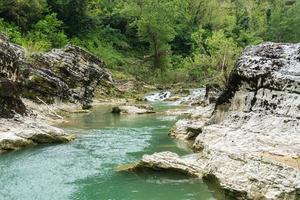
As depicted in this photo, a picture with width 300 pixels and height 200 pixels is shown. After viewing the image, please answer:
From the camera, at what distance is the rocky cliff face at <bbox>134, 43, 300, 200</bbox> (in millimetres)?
12539

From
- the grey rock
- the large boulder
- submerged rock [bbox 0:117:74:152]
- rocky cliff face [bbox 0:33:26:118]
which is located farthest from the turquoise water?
the large boulder

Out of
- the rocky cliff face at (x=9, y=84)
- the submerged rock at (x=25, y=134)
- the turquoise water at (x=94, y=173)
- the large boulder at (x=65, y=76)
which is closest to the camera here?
the turquoise water at (x=94, y=173)

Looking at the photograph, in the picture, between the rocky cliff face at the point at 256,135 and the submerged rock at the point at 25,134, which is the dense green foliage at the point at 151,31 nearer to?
the submerged rock at the point at 25,134

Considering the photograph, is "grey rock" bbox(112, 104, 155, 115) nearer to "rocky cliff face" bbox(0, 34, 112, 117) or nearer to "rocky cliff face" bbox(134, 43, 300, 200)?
"rocky cliff face" bbox(0, 34, 112, 117)

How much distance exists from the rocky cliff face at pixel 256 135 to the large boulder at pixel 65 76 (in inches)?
634

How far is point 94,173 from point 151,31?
4573 centimetres

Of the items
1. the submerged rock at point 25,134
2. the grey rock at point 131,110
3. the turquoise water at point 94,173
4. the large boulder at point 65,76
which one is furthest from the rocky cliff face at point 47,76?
the turquoise water at point 94,173

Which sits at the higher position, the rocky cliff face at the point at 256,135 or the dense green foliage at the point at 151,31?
the dense green foliage at the point at 151,31

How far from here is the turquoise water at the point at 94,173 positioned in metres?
14.3

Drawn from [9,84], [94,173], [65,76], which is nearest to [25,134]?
[9,84]

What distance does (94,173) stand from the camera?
55.0ft

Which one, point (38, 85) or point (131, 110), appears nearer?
point (38, 85)

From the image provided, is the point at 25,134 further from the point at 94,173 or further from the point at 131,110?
the point at 131,110

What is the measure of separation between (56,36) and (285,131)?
1774 inches
